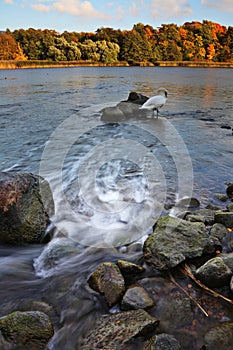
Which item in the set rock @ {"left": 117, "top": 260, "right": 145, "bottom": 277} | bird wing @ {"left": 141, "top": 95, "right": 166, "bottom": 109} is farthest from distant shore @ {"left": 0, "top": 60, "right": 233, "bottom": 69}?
rock @ {"left": 117, "top": 260, "right": 145, "bottom": 277}

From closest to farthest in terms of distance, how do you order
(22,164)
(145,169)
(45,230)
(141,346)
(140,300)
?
(141,346), (140,300), (45,230), (145,169), (22,164)

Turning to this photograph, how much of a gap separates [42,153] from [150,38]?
99598mm

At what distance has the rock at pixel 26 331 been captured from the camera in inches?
89.3

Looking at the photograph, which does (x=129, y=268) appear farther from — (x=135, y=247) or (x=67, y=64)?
(x=67, y=64)

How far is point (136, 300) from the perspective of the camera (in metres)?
2.62

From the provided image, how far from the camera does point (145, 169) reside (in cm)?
656

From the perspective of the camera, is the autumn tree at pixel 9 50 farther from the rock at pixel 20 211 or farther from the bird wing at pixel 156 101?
the rock at pixel 20 211

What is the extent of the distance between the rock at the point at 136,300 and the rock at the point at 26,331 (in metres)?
0.75

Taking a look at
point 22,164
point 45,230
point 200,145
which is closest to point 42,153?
point 22,164

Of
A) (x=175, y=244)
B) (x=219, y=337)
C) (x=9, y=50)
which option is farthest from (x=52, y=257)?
(x=9, y=50)

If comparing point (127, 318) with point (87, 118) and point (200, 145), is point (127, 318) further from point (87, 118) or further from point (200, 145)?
point (87, 118)

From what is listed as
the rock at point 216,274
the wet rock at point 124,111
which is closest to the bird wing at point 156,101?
the wet rock at point 124,111

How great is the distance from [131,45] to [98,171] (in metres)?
86.9

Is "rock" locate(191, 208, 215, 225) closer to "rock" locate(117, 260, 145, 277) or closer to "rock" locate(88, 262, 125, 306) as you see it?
"rock" locate(117, 260, 145, 277)
